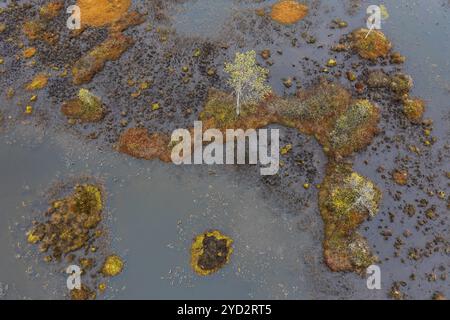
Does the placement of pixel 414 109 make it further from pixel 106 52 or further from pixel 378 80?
pixel 106 52

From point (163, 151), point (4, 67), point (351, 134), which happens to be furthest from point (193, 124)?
point (4, 67)

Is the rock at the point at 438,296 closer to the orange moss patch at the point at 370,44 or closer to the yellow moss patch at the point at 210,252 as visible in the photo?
the yellow moss patch at the point at 210,252

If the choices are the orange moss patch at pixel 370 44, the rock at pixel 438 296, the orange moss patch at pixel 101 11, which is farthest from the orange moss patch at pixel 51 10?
the rock at pixel 438 296

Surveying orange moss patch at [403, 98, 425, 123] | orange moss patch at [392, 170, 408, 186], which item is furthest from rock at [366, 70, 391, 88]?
orange moss patch at [392, 170, 408, 186]

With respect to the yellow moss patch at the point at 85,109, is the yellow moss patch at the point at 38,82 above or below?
above

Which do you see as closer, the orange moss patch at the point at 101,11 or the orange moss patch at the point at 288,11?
the orange moss patch at the point at 101,11
